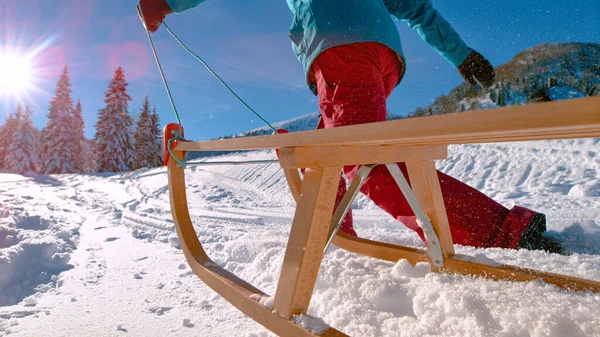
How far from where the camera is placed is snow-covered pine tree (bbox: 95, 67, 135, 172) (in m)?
24.5

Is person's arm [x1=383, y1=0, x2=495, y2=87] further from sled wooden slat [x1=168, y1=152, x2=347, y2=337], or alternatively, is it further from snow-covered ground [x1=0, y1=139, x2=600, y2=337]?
sled wooden slat [x1=168, y1=152, x2=347, y2=337]

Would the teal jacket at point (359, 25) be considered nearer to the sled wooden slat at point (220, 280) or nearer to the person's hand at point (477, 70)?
the person's hand at point (477, 70)

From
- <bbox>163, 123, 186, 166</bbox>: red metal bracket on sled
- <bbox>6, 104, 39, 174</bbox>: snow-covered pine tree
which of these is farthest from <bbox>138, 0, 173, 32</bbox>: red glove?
<bbox>6, 104, 39, 174</bbox>: snow-covered pine tree

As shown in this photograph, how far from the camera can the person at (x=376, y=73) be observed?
5.79 ft

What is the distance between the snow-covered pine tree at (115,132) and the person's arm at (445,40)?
1022 inches

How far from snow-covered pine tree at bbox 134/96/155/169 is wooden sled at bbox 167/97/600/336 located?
2774 cm

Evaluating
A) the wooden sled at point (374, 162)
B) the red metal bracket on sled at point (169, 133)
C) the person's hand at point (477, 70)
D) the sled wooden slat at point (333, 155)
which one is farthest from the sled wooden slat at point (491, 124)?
the red metal bracket on sled at point (169, 133)

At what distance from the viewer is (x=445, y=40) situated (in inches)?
84.4

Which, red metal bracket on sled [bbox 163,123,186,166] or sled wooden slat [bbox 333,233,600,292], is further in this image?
red metal bracket on sled [bbox 163,123,186,166]

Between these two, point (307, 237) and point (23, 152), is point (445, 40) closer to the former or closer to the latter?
point (307, 237)

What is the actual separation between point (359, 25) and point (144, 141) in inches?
1136

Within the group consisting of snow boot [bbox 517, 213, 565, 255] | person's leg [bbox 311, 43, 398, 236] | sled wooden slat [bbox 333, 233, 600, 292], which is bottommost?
sled wooden slat [bbox 333, 233, 600, 292]

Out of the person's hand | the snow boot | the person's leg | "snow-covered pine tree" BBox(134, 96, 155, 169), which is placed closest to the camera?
the snow boot

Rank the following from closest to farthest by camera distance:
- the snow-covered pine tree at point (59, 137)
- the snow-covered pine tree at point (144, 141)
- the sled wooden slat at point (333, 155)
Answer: the sled wooden slat at point (333, 155) → the snow-covered pine tree at point (59, 137) → the snow-covered pine tree at point (144, 141)
